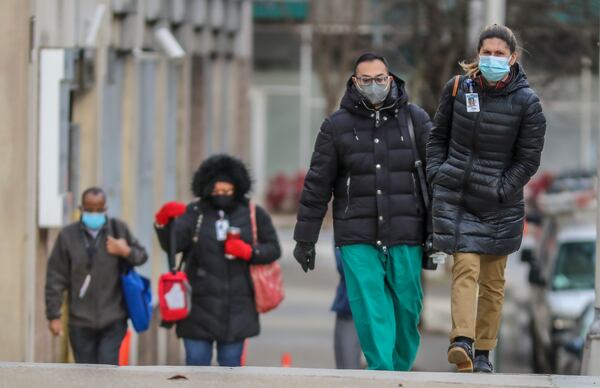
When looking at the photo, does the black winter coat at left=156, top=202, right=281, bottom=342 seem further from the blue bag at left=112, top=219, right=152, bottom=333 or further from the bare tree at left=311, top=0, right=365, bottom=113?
the bare tree at left=311, top=0, right=365, bottom=113

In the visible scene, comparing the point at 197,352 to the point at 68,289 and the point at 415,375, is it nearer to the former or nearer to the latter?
the point at 68,289

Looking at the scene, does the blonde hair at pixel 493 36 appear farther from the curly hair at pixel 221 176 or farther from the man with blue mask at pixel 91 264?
the man with blue mask at pixel 91 264

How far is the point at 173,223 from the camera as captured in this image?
39.8 feet

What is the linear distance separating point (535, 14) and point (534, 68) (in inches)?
30.8

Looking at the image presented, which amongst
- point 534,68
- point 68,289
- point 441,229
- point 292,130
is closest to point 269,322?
point 534,68

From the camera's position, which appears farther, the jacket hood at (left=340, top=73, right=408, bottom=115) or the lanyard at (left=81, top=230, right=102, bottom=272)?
the lanyard at (left=81, top=230, right=102, bottom=272)

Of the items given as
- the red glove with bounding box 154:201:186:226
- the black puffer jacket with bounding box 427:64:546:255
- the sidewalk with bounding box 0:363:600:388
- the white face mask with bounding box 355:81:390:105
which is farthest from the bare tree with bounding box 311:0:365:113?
the sidewalk with bounding box 0:363:600:388

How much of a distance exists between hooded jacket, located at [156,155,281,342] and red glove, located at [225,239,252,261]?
9 cm

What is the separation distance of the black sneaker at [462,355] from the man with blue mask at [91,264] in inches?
136

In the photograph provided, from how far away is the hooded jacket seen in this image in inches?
478

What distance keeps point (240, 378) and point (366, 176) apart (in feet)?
4.74

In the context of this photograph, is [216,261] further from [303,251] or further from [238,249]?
[303,251]

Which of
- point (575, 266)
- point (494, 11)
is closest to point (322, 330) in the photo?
point (575, 266)

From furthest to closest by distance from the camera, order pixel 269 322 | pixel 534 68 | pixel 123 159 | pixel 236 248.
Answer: pixel 269 322, pixel 534 68, pixel 123 159, pixel 236 248
